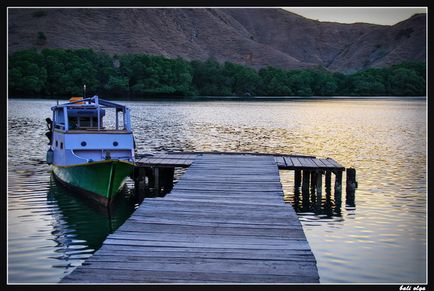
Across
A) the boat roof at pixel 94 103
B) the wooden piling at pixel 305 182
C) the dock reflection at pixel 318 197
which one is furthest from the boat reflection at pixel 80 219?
the wooden piling at pixel 305 182

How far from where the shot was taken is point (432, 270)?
10258mm

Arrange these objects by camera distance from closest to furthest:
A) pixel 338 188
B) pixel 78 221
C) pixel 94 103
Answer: pixel 78 221, pixel 338 188, pixel 94 103

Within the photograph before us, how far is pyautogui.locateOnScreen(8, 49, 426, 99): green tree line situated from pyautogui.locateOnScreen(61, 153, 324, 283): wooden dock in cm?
8867

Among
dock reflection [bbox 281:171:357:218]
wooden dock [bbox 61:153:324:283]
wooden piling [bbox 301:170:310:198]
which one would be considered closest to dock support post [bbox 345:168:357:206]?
dock reflection [bbox 281:171:357:218]

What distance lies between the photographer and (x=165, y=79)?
135125 millimetres

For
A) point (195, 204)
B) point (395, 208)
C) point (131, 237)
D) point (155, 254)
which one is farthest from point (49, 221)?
point (395, 208)

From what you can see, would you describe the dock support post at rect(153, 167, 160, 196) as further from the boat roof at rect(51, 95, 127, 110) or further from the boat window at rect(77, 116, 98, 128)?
the boat window at rect(77, 116, 98, 128)

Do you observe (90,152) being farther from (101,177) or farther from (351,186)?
(351,186)

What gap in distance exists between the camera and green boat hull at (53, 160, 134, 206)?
17984 mm

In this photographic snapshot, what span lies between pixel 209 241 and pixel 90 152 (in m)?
11.2

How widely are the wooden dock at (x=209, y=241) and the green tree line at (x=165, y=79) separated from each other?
291ft

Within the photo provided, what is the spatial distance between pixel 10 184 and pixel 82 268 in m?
14.9

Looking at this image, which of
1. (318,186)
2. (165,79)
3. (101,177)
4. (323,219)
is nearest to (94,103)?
(101,177)

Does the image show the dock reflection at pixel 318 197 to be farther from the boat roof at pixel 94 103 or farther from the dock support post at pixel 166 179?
the boat roof at pixel 94 103
